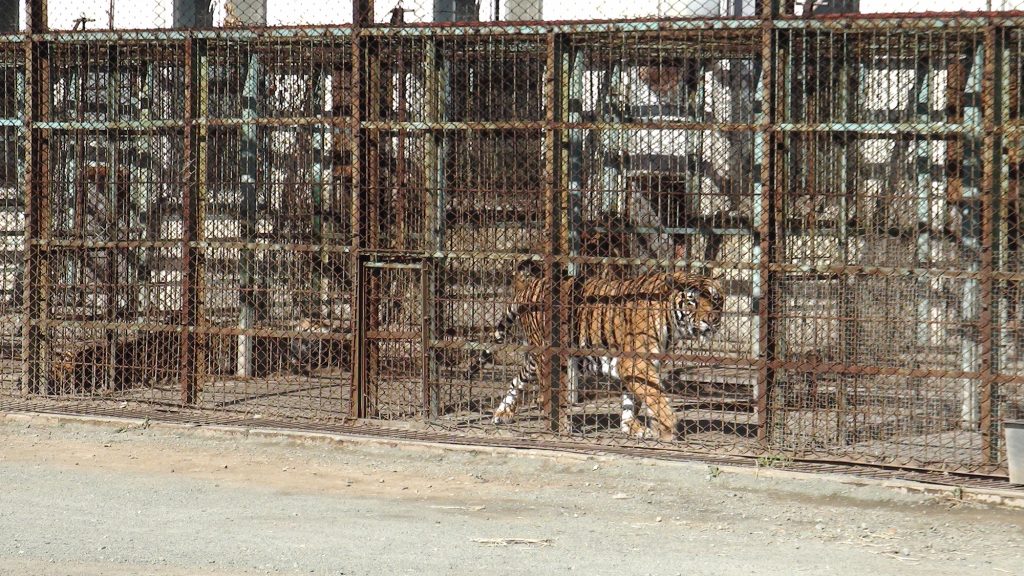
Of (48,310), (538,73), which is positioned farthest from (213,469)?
(538,73)

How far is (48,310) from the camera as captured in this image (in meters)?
10.2

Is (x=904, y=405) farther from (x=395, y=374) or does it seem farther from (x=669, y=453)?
(x=395, y=374)

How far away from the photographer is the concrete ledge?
7.64 m

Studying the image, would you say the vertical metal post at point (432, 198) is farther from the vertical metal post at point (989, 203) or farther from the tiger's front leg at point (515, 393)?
the vertical metal post at point (989, 203)

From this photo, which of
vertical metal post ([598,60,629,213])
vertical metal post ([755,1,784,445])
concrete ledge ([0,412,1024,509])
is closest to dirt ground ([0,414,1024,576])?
concrete ledge ([0,412,1024,509])

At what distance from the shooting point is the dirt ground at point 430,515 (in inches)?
243

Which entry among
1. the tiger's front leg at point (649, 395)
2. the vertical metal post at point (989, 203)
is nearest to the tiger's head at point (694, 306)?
the tiger's front leg at point (649, 395)

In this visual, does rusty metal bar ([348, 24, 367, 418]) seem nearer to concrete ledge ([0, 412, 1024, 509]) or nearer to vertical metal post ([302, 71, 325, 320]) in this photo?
concrete ledge ([0, 412, 1024, 509])

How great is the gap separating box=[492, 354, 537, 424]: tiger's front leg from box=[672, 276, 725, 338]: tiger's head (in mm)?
1204

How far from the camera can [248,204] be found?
10.4 metres

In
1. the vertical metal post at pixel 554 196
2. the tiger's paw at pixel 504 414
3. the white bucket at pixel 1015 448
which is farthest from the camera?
the tiger's paw at pixel 504 414

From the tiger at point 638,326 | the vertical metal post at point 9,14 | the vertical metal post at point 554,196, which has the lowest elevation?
the tiger at point 638,326

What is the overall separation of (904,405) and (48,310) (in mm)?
6960

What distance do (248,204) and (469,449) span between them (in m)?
2.92
